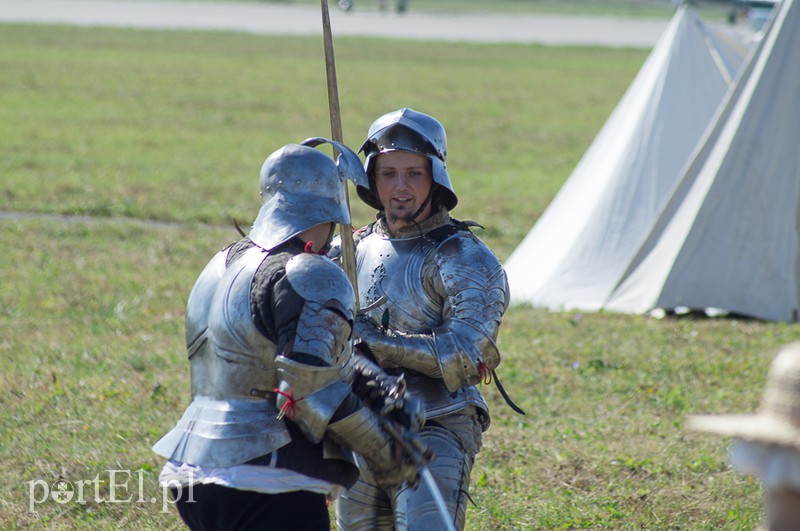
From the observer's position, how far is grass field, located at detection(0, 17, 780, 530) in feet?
18.0

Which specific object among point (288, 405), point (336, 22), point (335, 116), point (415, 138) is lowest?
point (336, 22)

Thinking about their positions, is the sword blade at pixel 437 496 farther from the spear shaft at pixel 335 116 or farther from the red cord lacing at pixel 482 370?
the spear shaft at pixel 335 116

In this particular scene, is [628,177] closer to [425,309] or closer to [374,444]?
[425,309]

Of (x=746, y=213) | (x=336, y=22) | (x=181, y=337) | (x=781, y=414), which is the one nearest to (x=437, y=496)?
(x=781, y=414)

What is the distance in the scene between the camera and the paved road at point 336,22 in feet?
126

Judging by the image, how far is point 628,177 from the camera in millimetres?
10031

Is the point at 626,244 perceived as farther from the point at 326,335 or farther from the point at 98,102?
the point at 98,102

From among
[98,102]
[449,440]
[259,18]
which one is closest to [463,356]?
[449,440]

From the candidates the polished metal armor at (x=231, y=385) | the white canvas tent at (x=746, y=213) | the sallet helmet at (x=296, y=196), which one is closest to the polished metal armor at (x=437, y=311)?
the sallet helmet at (x=296, y=196)

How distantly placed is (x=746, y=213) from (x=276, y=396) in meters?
6.48

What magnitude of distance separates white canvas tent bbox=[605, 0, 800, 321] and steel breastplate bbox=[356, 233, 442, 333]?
17.1ft

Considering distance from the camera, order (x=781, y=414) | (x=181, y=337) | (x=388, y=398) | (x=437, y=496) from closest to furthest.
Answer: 1. (x=781, y=414)
2. (x=388, y=398)
3. (x=437, y=496)
4. (x=181, y=337)

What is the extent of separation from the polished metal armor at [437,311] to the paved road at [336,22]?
111 ft

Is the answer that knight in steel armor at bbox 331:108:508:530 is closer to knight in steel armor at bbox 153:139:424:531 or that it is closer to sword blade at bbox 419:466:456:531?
sword blade at bbox 419:466:456:531
